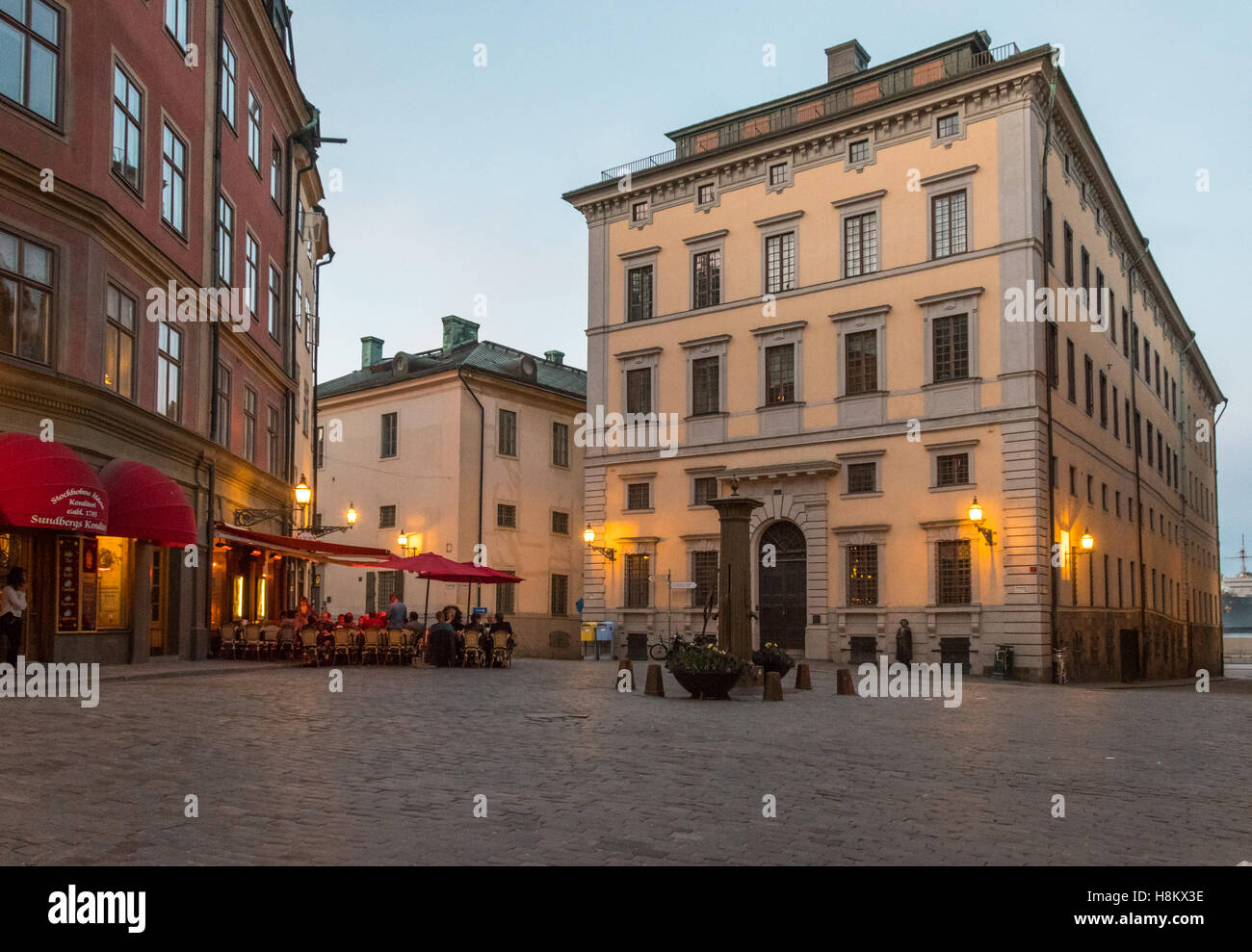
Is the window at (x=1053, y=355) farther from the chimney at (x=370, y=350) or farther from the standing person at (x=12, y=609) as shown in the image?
the chimney at (x=370, y=350)

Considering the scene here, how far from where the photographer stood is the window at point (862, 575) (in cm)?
3627

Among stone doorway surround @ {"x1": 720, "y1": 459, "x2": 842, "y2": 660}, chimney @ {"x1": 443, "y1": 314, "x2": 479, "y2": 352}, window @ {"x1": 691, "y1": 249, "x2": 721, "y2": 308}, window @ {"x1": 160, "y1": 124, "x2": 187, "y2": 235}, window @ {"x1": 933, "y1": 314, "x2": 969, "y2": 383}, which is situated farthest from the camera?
chimney @ {"x1": 443, "y1": 314, "x2": 479, "y2": 352}

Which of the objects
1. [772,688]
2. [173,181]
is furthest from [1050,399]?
[173,181]

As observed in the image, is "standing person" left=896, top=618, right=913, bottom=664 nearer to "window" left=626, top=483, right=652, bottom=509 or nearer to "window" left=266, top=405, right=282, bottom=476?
"window" left=626, top=483, right=652, bottom=509

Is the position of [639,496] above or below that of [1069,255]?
below

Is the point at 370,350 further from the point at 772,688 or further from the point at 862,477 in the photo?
the point at 772,688

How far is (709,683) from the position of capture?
1878 centimetres

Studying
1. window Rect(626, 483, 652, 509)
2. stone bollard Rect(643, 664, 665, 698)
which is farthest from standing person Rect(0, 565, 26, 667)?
window Rect(626, 483, 652, 509)

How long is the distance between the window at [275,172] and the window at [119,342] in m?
12.2

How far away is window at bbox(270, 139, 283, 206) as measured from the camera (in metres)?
33.3

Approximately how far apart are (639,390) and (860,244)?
9.69 meters

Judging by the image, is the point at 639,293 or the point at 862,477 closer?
the point at 862,477

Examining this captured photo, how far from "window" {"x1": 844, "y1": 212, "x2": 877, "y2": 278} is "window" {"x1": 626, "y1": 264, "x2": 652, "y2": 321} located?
7.97 m

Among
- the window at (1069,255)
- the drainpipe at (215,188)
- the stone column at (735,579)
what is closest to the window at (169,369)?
the drainpipe at (215,188)
